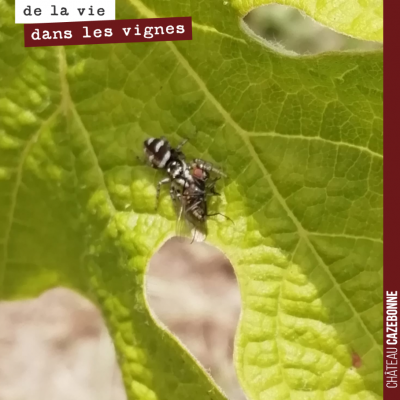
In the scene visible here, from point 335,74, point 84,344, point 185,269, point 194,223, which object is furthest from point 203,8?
point 84,344

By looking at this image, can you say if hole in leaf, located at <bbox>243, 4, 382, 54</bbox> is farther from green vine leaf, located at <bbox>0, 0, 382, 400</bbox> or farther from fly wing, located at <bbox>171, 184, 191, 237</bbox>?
fly wing, located at <bbox>171, 184, 191, 237</bbox>

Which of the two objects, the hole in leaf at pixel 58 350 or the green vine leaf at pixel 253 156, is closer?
the green vine leaf at pixel 253 156

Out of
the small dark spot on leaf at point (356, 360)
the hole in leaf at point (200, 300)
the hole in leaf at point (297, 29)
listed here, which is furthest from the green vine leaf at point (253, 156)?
the hole in leaf at point (200, 300)

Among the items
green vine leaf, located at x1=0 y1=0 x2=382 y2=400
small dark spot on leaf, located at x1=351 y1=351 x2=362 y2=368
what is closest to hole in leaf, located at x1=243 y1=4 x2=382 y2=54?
green vine leaf, located at x1=0 y1=0 x2=382 y2=400

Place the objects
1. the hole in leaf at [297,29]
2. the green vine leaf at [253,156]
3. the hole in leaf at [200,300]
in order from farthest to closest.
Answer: the hole in leaf at [200,300]
the hole in leaf at [297,29]
the green vine leaf at [253,156]

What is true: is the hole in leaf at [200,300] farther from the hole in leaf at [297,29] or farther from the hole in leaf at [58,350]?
the hole in leaf at [297,29]
